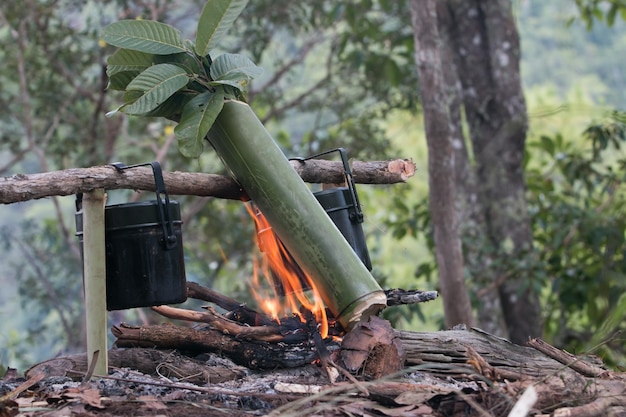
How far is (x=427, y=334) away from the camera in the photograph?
347 cm

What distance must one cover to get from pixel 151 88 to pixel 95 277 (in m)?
0.77

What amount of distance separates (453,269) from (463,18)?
285 cm

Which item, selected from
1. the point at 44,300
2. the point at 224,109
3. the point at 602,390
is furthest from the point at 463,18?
the point at 44,300

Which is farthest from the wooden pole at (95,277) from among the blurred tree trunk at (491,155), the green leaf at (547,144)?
the green leaf at (547,144)

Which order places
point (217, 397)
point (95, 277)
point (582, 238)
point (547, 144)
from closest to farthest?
point (217, 397), point (95, 277), point (582, 238), point (547, 144)

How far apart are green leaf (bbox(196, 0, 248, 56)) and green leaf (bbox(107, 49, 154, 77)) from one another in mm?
235

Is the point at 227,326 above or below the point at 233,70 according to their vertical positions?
below

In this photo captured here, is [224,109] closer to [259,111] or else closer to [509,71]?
[509,71]

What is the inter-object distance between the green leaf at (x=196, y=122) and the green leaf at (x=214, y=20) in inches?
8.9

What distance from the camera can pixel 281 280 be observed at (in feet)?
11.9

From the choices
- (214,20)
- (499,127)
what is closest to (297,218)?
(214,20)

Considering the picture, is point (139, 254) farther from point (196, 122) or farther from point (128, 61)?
point (128, 61)

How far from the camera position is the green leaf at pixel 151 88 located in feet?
10.4

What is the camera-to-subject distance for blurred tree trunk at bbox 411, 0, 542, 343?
654 cm
